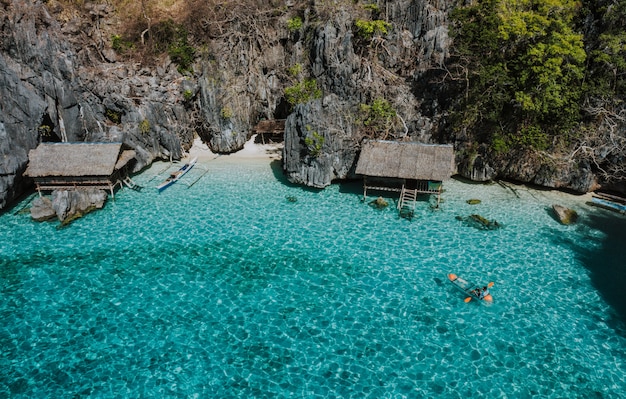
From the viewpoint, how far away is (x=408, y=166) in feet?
87.6

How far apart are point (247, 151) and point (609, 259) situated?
2935cm

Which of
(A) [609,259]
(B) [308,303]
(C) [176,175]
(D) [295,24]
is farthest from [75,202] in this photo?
(A) [609,259]

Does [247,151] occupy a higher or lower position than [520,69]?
lower

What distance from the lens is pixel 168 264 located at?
2114cm

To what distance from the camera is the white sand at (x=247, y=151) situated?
120 ft

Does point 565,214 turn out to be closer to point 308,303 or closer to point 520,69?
point 520,69

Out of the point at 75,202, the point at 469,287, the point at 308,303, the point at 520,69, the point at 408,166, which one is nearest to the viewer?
the point at 308,303

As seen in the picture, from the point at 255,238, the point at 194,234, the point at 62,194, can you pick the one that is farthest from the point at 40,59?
the point at 255,238

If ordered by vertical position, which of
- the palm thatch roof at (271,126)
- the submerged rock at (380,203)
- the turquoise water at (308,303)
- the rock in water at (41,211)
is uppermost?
the palm thatch roof at (271,126)

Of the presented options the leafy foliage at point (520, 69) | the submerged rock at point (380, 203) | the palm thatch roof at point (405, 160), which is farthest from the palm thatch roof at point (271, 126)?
the leafy foliage at point (520, 69)

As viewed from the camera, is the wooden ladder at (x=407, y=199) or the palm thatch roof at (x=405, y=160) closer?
the palm thatch roof at (x=405, y=160)

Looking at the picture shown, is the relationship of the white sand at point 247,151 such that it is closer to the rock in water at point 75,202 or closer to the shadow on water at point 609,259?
the rock in water at point 75,202

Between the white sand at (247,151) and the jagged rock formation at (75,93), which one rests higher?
the jagged rock formation at (75,93)

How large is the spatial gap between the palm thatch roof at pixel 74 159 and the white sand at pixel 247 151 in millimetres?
9071
